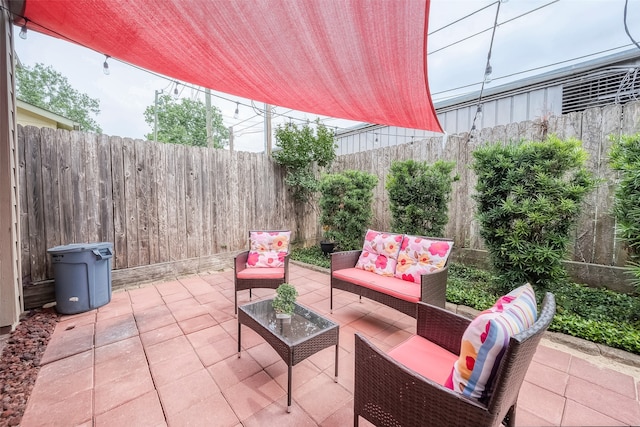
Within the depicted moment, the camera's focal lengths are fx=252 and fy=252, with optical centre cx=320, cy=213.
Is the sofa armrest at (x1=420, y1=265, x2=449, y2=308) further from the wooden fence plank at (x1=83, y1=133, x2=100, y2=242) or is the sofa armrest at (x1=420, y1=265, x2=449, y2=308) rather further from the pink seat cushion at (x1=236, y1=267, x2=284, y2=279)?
the wooden fence plank at (x1=83, y1=133, x2=100, y2=242)

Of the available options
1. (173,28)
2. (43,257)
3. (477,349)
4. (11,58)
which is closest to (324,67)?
(173,28)

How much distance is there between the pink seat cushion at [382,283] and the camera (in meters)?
2.34

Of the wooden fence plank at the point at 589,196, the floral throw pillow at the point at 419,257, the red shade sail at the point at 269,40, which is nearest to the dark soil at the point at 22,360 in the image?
the red shade sail at the point at 269,40

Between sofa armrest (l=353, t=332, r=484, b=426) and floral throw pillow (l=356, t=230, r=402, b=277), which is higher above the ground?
floral throw pillow (l=356, t=230, r=402, b=277)

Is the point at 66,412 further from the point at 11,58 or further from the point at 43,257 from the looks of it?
the point at 11,58

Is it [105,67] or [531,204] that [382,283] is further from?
[105,67]

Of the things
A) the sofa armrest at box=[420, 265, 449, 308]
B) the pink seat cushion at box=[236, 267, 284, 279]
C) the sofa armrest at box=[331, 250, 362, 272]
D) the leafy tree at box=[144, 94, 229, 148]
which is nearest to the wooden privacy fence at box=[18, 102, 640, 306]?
the sofa armrest at box=[420, 265, 449, 308]

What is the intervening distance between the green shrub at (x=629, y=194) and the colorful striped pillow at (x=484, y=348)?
2.21 m

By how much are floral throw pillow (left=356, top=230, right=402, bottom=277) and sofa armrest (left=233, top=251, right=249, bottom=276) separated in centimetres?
141

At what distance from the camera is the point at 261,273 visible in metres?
2.95

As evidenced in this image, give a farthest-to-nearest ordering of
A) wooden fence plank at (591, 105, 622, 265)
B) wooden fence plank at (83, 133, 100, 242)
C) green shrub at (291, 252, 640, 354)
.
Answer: wooden fence plank at (83, 133, 100, 242) → wooden fence plank at (591, 105, 622, 265) → green shrub at (291, 252, 640, 354)

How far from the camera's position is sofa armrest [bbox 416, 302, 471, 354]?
59.7 inches

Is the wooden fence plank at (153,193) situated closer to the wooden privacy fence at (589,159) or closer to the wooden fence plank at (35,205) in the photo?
the wooden fence plank at (35,205)

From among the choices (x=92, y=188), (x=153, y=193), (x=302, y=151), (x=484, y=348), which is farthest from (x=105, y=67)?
(x=484, y=348)
